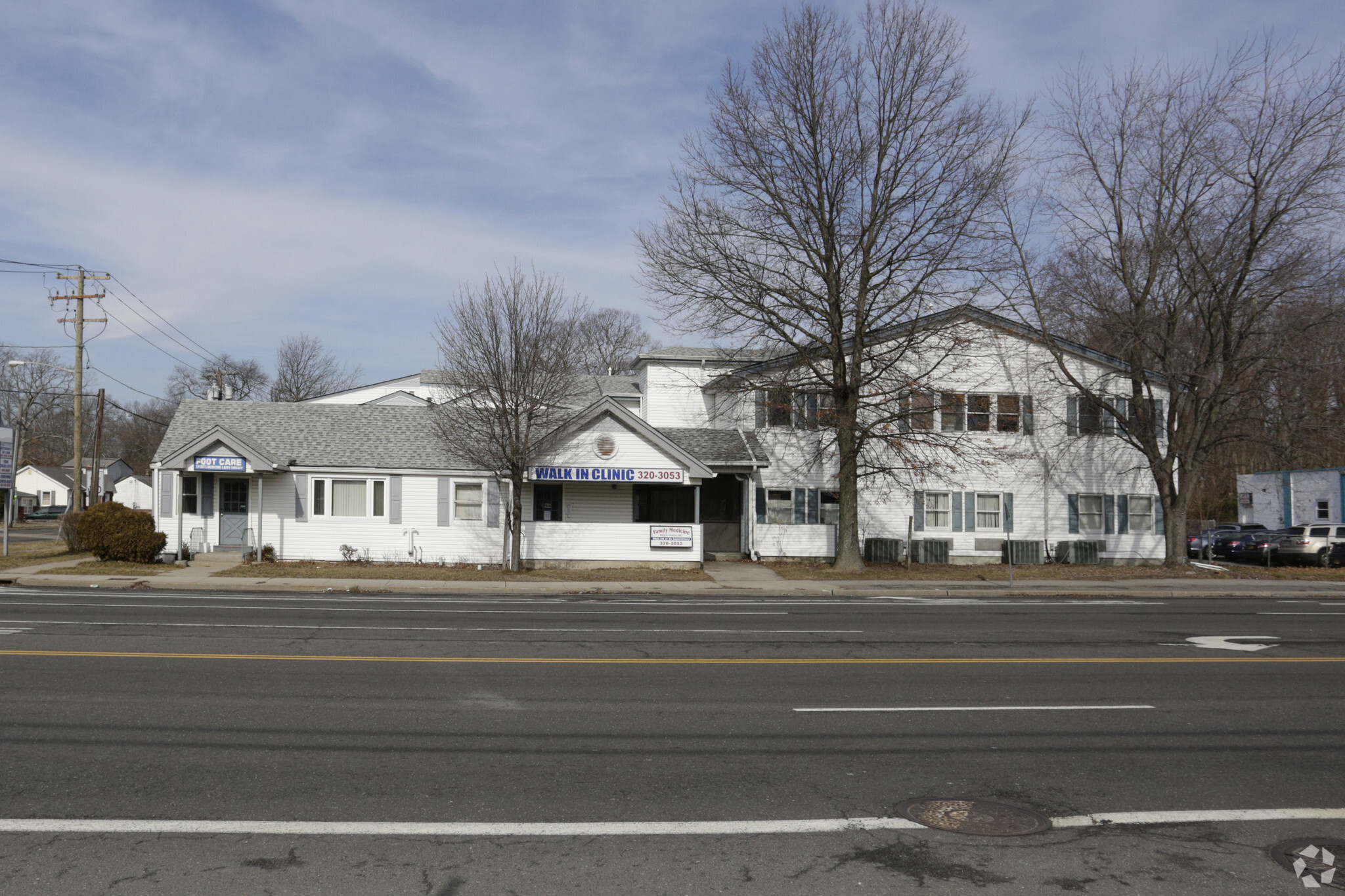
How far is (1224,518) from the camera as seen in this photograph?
70.9 metres

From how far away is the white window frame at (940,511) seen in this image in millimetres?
33656

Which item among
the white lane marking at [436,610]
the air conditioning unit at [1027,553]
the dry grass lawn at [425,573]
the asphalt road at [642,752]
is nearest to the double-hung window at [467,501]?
the dry grass lawn at [425,573]

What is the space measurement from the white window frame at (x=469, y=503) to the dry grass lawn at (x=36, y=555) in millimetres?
11868

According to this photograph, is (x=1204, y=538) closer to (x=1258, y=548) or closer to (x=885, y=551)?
(x=1258, y=548)

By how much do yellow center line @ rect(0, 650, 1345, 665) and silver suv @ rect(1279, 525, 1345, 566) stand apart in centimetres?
2777

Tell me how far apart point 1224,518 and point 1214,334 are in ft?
157

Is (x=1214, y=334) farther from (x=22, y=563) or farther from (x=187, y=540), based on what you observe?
(x=22, y=563)

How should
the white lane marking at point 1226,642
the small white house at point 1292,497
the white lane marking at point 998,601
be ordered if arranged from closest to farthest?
1. the white lane marking at point 1226,642
2. the white lane marking at point 998,601
3. the small white house at point 1292,497

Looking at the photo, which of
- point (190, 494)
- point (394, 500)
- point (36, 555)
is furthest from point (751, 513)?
point (36, 555)

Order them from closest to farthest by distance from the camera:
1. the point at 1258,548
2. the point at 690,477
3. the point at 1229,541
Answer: the point at 690,477
the point at 1258,548
the point at 1229,541

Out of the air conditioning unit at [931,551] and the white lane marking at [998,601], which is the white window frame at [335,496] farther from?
the air conditioning unit at [931,551]

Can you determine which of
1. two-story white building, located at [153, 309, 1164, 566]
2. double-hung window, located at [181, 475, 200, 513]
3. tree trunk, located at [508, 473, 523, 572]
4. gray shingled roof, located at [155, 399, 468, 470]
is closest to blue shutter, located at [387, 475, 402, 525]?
two-story white building, located at [153, 309, 1164, 566]

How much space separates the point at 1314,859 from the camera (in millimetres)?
5582

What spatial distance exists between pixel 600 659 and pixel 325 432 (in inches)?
875
